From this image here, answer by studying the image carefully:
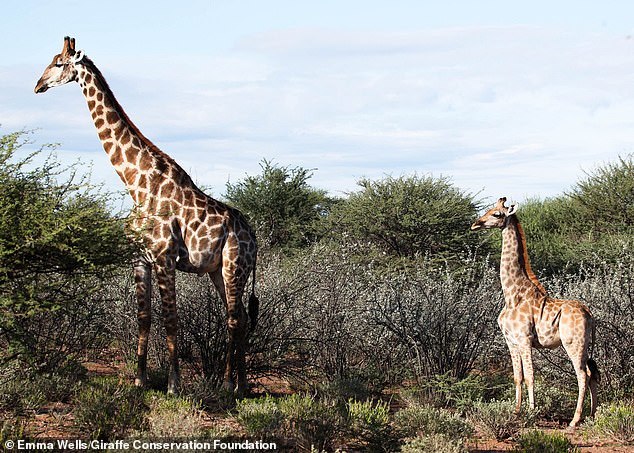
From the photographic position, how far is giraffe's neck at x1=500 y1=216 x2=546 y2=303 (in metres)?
9.45

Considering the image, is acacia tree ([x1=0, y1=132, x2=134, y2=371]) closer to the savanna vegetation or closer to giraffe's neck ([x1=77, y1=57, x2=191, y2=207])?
the savanna vegetation

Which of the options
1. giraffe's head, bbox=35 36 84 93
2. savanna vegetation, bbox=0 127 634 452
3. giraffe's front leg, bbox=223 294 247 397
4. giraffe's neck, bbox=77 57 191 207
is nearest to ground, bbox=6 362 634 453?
savanna vegetation, bbox=0 127 634 452

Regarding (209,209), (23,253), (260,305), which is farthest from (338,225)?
(23,253)

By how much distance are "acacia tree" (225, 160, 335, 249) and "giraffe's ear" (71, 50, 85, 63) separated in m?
11.3

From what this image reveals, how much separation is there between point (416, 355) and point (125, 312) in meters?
3.92

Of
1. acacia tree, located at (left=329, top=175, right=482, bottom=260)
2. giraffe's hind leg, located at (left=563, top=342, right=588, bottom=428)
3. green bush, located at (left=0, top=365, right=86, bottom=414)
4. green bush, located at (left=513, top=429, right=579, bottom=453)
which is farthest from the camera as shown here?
acacia tree, located at (left=329, top=175, right=482, bottom=260)

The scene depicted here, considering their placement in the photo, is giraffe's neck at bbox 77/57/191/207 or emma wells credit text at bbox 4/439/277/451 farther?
giraffe's neck at bbox 77/57/191/207

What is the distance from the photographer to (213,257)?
9508mm

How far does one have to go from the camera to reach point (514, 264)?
31.1 feet

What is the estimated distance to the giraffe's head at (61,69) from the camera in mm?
9609

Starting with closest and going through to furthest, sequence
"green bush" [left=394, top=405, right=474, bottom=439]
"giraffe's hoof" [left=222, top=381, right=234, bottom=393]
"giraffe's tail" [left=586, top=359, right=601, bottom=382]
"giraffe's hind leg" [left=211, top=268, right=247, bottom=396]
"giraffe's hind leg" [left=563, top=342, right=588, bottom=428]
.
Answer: "green bush" [left=394, top=405, right=474, bottom=439] → "giraffe's hind leg" [left=563, top=342, right=588, bottom=428] → "giraffe's tail" [left=586, top=359, right=601, bottom=382] → "giraffe's hoof" [left=222, top=381, right=234, bottom=393] → "giraffe's hind leg" [left=211, top=268, right=247, bottom=396]

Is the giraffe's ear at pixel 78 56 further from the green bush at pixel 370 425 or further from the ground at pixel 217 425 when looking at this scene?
the green bush at pixel 370 425

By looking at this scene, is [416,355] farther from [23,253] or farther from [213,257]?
[23,253]

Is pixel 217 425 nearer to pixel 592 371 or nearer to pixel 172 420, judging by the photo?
pixel 172 420
